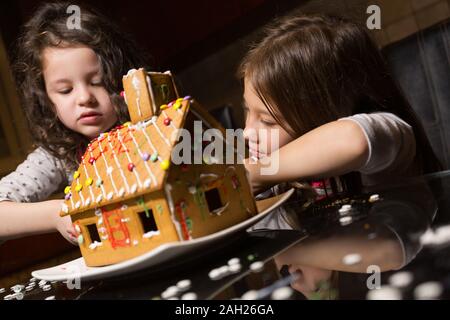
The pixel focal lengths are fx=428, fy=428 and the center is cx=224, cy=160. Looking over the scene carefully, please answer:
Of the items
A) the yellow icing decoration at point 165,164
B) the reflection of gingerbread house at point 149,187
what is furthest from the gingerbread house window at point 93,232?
the yellow icing decoration at point 165,164

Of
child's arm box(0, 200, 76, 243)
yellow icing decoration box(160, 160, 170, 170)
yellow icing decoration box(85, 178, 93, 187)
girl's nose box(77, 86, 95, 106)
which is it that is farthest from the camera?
girl's nose box(77, 86, 95, 106)

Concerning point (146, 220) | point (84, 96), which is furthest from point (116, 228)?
point (84, 96)

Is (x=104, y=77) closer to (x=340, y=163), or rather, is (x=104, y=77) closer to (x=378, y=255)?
(x=340, y=163)

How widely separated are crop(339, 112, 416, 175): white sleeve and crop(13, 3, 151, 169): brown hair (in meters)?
0.61

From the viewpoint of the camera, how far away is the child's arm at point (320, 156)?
0.74 meters

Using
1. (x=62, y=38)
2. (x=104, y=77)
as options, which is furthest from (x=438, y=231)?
(x=62, y=38)

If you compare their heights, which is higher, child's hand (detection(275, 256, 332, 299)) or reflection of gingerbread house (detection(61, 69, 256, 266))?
reflection of gingerbread house (detection(61, 69, 256, 266))

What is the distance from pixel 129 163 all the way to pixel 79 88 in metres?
0.51

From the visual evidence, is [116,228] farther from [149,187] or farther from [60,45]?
[60,45]

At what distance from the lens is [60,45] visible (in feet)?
3.52

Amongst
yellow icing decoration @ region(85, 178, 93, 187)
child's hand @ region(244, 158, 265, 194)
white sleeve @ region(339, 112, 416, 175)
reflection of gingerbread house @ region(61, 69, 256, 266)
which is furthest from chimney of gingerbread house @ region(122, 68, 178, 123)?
white sleeve @ region(339, 112, 416, 175)

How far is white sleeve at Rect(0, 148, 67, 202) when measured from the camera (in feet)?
3.64

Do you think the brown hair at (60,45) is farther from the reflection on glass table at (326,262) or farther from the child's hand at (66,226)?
the reflection on glass table at (326,262)

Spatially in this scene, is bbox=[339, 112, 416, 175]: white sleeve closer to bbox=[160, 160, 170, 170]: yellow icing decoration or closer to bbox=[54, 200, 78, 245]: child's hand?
bbox=[160, 160, 170, 170]: yellow icing decoration
